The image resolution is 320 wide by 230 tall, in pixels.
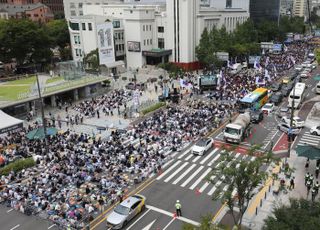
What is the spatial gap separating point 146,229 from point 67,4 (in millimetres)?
120494

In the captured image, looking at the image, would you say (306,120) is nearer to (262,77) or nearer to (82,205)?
(262,77)

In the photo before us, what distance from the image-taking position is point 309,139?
39.2 m

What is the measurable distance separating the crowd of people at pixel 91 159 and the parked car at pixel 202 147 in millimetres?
2098

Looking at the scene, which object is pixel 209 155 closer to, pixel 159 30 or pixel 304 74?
pixel 304 74

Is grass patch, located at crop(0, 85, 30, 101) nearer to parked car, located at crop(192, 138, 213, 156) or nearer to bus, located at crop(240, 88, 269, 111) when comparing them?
parked car, located at crop(192, 138, 213, 156)

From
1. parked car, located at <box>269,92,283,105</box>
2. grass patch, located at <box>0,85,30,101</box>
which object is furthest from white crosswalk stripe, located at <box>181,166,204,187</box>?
grass patch, located at <box>0,85,30,101</box>

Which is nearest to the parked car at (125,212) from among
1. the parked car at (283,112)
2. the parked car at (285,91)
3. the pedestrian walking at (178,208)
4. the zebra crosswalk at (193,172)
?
the pedestrian walking at (178,208)

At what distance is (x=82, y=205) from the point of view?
2598 centimetres

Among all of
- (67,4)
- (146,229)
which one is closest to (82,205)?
(146,229)

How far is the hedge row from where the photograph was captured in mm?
31883

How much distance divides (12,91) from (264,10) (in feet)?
355

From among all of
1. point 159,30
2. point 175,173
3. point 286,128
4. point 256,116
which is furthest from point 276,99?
point 159,30

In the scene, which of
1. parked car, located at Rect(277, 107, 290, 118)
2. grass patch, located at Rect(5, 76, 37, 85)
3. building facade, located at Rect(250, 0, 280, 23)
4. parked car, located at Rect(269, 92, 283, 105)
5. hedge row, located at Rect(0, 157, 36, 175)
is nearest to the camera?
hedge row, located at Rect(0, 157, 36, 175)

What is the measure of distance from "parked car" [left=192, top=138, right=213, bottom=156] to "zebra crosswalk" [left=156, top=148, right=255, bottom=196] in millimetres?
441
